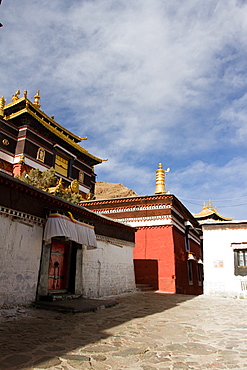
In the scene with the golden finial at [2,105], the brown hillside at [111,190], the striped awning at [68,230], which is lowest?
the striped awning at [68,230]

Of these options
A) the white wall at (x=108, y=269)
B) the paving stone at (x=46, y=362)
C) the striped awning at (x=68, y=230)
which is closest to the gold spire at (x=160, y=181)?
the white wall at (x=108, y=269)

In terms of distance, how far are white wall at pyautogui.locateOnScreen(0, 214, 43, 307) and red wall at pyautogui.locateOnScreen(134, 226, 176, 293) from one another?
8498mm

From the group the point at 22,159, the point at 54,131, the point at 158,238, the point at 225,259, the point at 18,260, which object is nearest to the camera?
the point at 18,260

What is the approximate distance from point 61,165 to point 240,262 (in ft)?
69.4

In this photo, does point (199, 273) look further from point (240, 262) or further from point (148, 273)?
point (148, 273)

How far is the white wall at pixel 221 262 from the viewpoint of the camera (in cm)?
1527

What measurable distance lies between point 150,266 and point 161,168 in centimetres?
817

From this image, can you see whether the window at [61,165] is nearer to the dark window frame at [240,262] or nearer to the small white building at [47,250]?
the small white building at [47,250]

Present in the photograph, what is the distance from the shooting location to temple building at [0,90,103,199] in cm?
2644

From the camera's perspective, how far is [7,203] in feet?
25.5

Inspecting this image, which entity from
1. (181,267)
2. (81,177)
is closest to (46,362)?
(181,267)

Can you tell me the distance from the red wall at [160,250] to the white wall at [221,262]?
2.12 meters

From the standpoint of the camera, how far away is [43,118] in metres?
30.6

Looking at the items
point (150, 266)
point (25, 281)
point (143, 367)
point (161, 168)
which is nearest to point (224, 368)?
point (143, 367)
